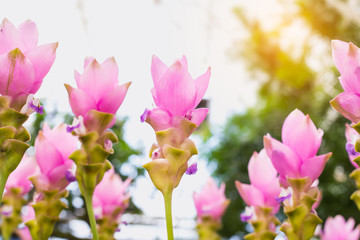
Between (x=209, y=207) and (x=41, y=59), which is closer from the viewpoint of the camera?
(x=41, y=59)

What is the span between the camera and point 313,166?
1.13 feet

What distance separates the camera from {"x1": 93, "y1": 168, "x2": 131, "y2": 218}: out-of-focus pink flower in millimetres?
458

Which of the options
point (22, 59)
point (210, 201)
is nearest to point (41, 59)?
point (22, 59)

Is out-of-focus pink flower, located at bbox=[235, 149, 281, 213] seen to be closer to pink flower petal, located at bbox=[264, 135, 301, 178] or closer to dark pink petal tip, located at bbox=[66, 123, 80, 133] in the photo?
pink flower petal, located at bbox=[264, 135, 301, 178]

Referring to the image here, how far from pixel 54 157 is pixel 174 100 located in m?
0.14

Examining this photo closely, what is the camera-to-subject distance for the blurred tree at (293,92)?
1420 millimetres

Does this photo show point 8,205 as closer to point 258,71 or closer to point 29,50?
point 29,50

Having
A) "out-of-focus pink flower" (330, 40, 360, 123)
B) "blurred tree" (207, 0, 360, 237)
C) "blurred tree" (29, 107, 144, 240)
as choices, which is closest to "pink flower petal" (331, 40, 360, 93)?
"out-of-focus pink flower" (330, 40, 360, 123)

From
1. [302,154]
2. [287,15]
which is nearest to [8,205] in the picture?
[302,154]

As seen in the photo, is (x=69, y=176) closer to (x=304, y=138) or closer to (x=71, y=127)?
(x=71, y=127)

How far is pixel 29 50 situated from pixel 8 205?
0.23 meters

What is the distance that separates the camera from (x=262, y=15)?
4.55 metres

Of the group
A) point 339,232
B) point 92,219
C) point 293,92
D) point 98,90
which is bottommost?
point 339,232

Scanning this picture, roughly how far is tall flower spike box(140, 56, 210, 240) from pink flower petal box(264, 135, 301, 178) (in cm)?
7
